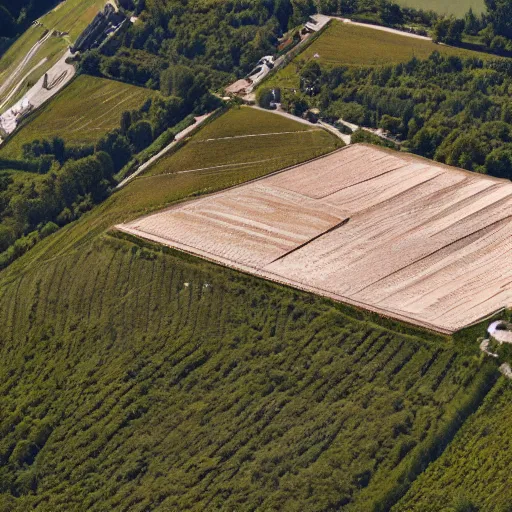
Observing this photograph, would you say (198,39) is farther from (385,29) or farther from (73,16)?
(73,16)

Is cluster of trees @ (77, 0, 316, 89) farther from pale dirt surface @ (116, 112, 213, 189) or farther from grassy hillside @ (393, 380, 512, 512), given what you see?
grassy hillside @ (393, 380, 512, 512)

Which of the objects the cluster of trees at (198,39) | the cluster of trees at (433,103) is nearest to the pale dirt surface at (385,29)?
the cluster of trees at (198,39)

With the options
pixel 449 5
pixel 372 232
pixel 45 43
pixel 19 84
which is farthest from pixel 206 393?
pixel 45 43

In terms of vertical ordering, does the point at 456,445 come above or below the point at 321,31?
below

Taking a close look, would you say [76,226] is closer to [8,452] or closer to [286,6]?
[8,452]

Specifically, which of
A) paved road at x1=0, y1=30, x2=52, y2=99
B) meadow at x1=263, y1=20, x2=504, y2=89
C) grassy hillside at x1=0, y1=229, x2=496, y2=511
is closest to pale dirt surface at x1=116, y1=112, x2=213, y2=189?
meadow at x1=263, y1=20, x2=504, y2=89

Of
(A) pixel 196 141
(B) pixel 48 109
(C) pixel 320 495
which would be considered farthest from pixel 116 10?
(C) pixel 320 495
